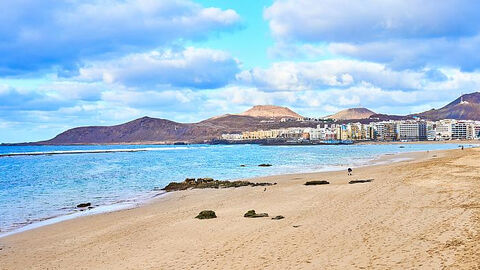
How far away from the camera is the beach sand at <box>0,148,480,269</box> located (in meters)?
8.86

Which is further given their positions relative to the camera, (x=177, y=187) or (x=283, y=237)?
(x=177, y=187)

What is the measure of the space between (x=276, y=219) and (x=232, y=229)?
1792 millimetres

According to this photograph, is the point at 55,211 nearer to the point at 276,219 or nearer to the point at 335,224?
the point at 276,219

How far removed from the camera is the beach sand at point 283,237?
29.1ft

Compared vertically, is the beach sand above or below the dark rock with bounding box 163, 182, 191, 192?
above

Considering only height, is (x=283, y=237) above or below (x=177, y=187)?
above

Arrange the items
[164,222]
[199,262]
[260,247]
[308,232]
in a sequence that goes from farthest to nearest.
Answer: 1. [164,222]
2. [308,232]
3. [260,247]
4. [199,262]

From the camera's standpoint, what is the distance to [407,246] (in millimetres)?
9406

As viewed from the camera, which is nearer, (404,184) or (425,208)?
(425,208)

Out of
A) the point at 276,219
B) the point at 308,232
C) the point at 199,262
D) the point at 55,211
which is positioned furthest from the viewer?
the point at 55,211

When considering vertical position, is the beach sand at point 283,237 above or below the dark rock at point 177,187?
above

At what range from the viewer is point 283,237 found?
11141mm

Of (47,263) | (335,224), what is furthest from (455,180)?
(47,263)

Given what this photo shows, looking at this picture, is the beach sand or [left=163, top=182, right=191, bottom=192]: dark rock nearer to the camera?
the beach sand
